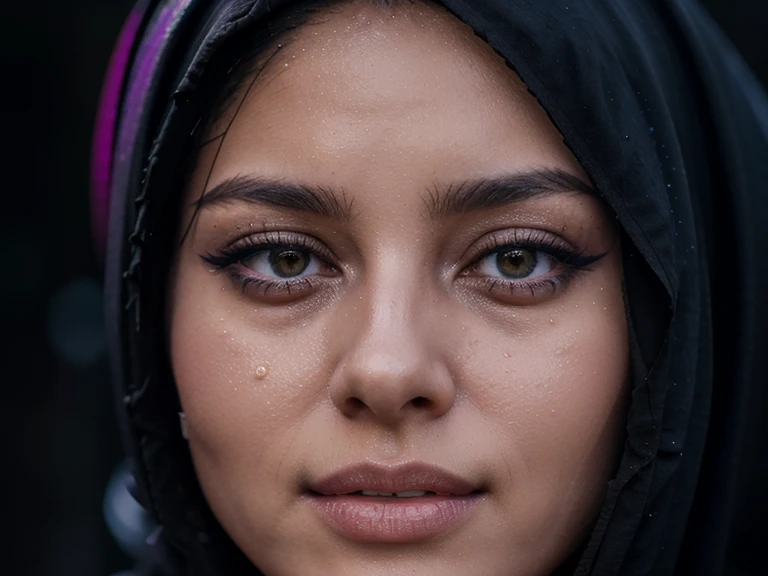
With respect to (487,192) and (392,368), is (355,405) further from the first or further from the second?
(487,192)

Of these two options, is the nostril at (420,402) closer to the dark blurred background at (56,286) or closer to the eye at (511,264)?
the eye at (511,264)

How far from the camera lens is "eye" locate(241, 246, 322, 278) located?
1.44m

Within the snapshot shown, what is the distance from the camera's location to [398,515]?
1.33 m

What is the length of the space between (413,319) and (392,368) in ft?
0.26

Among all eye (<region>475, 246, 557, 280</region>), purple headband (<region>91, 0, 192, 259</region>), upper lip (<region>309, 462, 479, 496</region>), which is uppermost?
purple headband (<region>91, 0, 192, 259</region>)

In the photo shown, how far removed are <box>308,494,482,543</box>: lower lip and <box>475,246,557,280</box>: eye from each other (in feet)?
0.99

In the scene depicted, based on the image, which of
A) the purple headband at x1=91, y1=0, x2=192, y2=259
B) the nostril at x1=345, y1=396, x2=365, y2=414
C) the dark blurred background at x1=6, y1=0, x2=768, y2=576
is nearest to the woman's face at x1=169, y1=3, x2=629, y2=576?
the nostril at x1=345, y1=396, x2=365, y2=414

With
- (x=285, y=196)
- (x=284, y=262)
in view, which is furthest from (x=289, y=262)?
(x=285, y=196)

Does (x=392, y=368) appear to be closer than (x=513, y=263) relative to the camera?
Yes

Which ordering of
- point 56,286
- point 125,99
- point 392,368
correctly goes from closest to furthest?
point 392,368 → point 125,99 → point 56,286

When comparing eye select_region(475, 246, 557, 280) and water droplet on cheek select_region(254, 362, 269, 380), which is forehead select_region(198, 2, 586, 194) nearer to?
eye select_region(475, 246, 557, 280)

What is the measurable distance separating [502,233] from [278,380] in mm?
361

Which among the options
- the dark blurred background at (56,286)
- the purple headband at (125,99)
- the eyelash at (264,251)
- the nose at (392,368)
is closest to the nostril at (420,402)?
the nose at (392,368)

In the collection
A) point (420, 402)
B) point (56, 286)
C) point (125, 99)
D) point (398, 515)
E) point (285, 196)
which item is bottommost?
point (398, 515)
